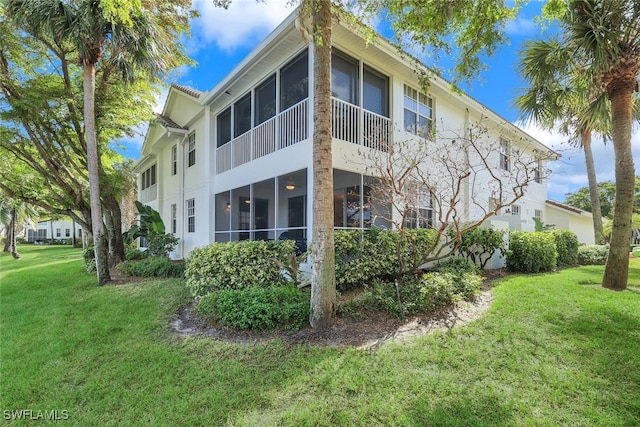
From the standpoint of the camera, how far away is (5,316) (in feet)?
25.7

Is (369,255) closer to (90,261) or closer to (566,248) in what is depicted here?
(566,248)

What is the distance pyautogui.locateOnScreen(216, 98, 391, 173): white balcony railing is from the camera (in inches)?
333

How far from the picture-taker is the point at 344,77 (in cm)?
885

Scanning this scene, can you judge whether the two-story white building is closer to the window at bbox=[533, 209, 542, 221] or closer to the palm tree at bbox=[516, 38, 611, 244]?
the palm tree at bbox=[516, 38, 611, 244]

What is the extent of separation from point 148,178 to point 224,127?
11.7 meters

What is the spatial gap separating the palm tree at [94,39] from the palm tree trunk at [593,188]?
65.1 feet

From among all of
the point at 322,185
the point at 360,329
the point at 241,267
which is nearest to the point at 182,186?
the point at 241,267

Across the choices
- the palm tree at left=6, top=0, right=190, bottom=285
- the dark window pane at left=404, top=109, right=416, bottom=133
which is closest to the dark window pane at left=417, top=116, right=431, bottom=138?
the dark window pane at left=404, top=109, right=416, bottom=133

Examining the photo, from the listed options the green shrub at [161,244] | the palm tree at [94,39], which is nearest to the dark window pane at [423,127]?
the palm tree at [94,39]

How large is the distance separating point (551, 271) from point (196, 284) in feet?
39.2

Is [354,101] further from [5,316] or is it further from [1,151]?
[1,151]

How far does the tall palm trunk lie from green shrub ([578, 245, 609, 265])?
13.9m

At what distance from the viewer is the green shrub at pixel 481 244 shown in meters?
10.1

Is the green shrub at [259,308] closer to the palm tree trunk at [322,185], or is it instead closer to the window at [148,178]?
the palm tree trunk at [322,185]
